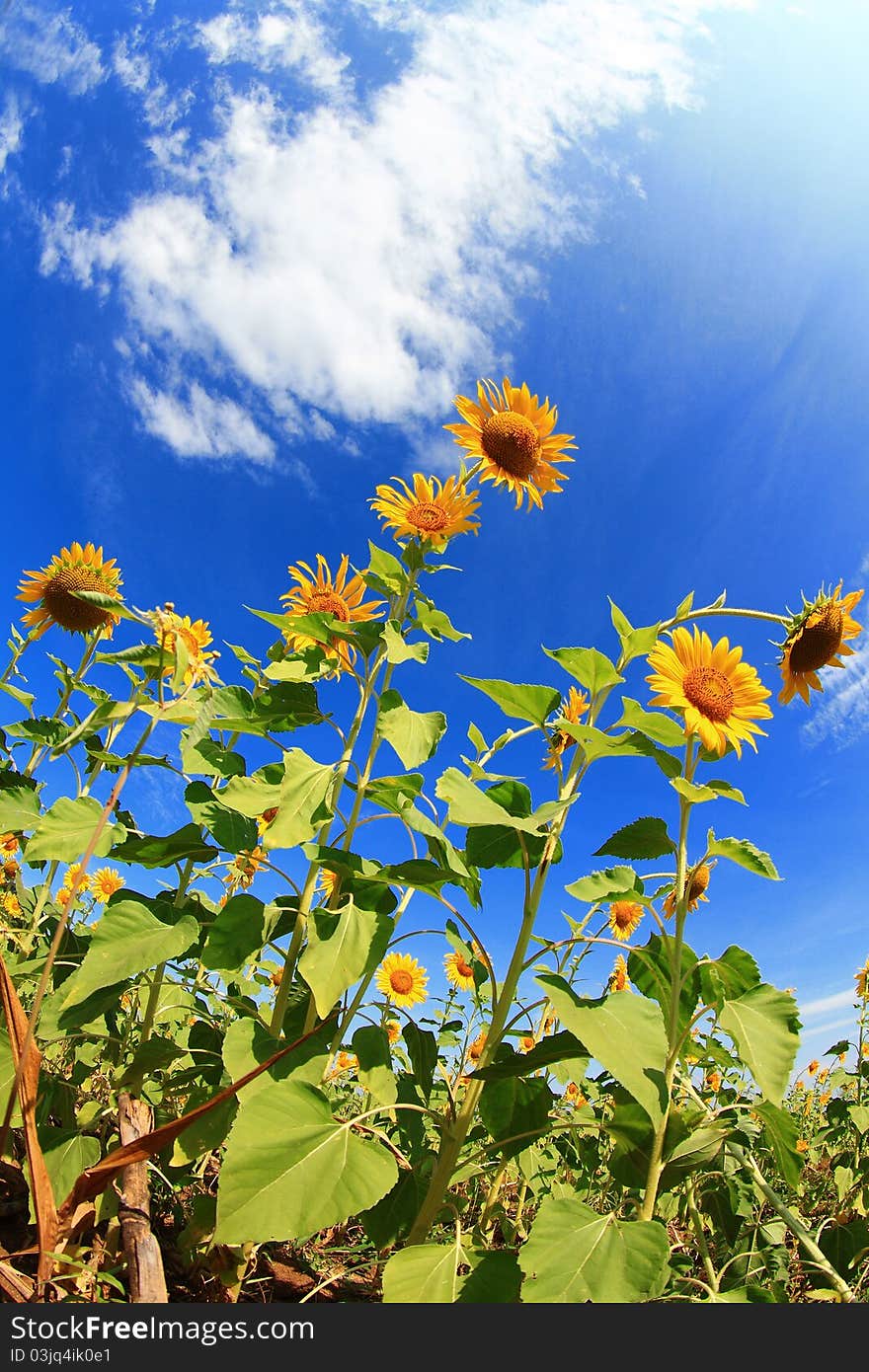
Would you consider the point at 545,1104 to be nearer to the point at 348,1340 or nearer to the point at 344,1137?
the point at 344,1137

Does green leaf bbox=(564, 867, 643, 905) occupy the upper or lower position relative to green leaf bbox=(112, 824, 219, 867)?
lower

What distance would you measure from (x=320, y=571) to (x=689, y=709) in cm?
168

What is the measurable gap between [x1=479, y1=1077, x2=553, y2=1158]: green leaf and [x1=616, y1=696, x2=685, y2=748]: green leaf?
2.84 feet

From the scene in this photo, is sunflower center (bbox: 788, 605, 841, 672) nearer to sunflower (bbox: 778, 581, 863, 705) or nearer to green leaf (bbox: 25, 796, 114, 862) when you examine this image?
sunflower (bbox: 778, 581, 863, 705)

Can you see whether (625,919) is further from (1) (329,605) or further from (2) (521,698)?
(2) (521,698)

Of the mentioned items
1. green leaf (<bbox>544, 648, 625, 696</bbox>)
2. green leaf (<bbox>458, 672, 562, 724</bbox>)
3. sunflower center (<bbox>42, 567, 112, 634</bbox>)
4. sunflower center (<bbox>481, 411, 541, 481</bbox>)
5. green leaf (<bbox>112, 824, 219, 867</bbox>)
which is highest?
sunflower center (<bbox>481, 411, 541, 481</bbox>)

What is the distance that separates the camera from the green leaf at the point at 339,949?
159 centimetres

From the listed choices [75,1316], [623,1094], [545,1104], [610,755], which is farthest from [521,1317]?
[610,755]

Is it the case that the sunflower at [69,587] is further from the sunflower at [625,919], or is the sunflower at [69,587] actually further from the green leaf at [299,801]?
the sunflower at [625,919]

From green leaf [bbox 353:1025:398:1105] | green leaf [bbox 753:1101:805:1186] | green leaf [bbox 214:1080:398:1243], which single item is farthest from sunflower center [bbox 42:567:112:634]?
green leaf [bbox 753:1101:805:1186]

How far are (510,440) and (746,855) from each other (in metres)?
1.90

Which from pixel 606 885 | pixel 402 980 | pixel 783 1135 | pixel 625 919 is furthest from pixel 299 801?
pixel 402 980

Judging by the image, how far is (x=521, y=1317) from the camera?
1313 millimetres

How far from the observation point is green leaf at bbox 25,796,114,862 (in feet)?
6.26
